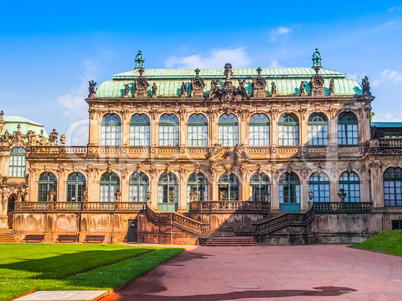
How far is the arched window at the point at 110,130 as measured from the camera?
167 ft

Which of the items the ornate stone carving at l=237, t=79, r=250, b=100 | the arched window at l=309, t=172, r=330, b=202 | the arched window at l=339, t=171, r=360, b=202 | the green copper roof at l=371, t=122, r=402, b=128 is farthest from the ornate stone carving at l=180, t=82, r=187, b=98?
the green copper roof at l=371, t=122, r=402, b=128

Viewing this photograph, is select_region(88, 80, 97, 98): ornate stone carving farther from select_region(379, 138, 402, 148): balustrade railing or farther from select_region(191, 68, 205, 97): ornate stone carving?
select_region(379, 138, 402, 148): balustrade railing

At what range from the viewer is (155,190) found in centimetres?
4950

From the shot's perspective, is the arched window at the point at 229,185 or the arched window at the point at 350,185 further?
the arched window at the point at 229,185

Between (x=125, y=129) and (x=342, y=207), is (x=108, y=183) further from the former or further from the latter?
(x=342, y=207)

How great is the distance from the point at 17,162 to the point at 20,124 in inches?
267

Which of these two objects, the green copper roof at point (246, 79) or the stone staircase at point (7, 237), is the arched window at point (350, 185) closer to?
the green copper roof at point (246, 79)

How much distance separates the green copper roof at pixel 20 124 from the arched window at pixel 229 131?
33.3 m

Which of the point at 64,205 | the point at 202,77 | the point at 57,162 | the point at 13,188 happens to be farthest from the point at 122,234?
the point at 13,188

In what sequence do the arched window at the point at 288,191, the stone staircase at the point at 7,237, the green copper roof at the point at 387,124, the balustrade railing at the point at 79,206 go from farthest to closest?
1. the green copper roof at the point at 387,124
2. the arched window at the point at 288,191
3. the balustrade railing at the point at 79,206
4. the stone staircase at the point at 7,237

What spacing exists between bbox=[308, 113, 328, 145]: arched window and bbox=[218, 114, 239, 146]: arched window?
23.7 feet

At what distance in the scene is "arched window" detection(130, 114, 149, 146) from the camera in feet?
167

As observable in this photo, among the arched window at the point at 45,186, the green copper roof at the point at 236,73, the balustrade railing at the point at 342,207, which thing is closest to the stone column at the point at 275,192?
the balustrade railing at the point at 342,207

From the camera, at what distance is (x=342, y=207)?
4388 centimetres
